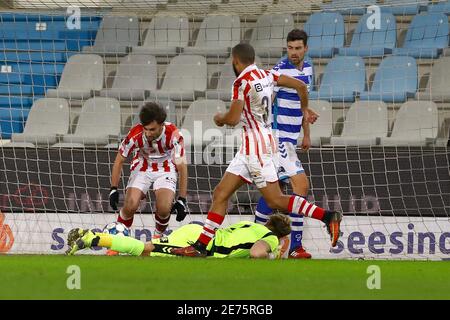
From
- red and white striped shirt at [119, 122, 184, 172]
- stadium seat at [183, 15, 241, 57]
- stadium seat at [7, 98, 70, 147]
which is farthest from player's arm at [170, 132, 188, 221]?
stadium seat at [183, 15, 241, 57]

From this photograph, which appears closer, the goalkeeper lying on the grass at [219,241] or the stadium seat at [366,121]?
the goalkeeper lying on the grass at [219,241]

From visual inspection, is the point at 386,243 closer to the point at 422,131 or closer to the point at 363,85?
the point at 422,131

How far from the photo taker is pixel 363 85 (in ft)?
45.2

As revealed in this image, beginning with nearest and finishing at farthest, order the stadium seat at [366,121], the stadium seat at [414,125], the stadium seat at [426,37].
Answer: the stadium seat at [414,125] < the stadium seat at [366,121] < the stadium seat at [426,37]

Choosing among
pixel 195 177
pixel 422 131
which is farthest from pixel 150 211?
pixel 422 131

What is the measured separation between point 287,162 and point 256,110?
117 centimetres

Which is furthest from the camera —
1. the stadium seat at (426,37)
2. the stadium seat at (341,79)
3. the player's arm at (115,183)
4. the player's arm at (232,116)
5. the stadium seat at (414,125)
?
the stadium seat at (426,37)

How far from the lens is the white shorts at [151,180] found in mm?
10562

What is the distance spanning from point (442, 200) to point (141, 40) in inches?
210

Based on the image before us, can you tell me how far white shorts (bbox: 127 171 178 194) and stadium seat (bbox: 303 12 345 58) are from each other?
414 cm

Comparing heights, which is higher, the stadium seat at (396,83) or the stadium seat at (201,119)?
the stadium seat at (396,83)

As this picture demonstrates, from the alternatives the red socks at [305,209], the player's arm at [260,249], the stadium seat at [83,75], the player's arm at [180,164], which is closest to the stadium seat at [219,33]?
the stadium seat at [83,75]

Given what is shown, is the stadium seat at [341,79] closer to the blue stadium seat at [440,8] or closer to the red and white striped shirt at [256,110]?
the blue stadium seat at [440,8]

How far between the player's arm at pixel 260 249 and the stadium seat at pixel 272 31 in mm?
5379
